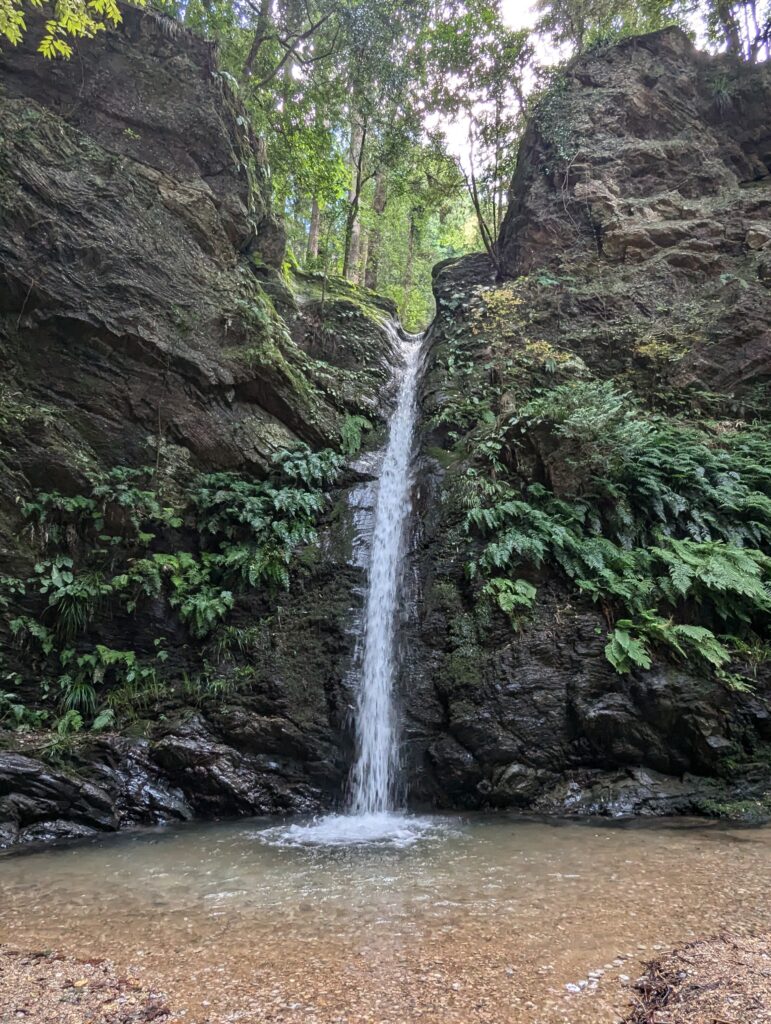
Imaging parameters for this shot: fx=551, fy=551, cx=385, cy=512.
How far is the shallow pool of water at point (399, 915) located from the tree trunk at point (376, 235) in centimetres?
1829

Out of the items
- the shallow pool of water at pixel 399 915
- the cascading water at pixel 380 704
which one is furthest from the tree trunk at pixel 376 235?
the shallow pool of water at pixel 399 915

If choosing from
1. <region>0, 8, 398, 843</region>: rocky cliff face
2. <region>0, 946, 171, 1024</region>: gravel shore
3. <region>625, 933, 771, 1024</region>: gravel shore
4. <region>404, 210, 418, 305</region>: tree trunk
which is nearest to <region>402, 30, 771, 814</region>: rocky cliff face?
<region>0, 8, 398, 843</region>: rocky cliff face

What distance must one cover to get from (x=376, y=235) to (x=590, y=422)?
50.3 ft

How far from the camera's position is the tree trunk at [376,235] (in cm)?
1925

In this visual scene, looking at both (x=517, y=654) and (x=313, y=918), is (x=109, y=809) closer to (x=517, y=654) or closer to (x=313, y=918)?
(x=313, y=918)

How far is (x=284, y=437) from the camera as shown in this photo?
377 inches

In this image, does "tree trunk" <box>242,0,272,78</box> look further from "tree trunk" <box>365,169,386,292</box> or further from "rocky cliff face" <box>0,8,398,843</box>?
"tree trunk" <box>365,169,386,292</box>

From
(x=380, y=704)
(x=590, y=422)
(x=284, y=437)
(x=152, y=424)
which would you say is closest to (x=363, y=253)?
(x=284, y=437)

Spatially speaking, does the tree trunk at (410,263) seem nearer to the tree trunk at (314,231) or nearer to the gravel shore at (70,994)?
the tree trunk at (314,231)

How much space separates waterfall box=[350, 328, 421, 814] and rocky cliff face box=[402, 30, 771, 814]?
1.04ft

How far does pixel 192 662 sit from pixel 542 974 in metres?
5.75

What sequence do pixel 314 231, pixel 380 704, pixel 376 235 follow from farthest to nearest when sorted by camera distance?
pixel 376 235 < pixel 314 231 < pixel 380 704

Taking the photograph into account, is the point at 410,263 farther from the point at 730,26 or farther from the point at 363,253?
the point at 730,26

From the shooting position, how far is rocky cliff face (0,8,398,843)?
6.18m
